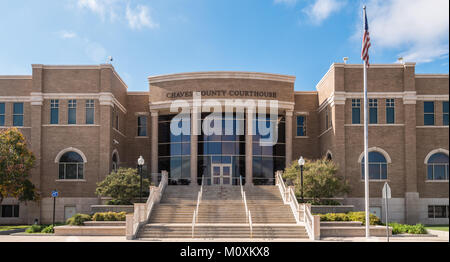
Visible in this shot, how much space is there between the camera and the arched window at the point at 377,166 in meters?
40.9

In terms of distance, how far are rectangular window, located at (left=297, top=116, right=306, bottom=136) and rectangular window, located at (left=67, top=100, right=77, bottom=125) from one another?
69.2 feet

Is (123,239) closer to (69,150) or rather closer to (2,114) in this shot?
(69,150)

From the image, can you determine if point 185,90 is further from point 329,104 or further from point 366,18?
point 366,18

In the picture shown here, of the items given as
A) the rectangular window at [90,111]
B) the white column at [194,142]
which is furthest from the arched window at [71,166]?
the white column at [194,142]

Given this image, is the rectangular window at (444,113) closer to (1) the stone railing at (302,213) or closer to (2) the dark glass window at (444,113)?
(2) the dark glass window at (444,113)

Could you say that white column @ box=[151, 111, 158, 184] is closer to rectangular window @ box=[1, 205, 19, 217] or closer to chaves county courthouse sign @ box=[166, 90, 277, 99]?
chaves county courthouse sign @ box=[166, 90, 277, 99]

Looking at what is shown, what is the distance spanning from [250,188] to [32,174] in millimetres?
18248

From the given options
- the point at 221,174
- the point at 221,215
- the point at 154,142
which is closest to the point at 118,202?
the point at 221,215

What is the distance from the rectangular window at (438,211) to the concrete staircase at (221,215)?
12.9m

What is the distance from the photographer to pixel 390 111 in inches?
1630

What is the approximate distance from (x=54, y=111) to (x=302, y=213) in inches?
914

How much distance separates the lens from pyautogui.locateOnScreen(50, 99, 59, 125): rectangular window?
41625 millimetres

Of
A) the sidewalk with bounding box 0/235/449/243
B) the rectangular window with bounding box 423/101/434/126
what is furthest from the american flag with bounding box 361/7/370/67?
Result: the rectangular window with bounding box 423/101/434/126

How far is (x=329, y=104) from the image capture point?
4350cm
